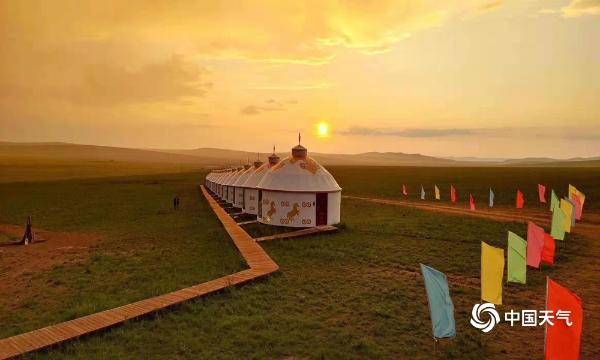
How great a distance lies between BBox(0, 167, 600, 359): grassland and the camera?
7914 mm

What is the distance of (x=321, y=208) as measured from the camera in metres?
21.5

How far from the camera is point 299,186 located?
2119 cm

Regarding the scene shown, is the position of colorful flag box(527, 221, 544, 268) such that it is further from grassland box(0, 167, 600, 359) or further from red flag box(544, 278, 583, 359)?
red flag box(544, 278, 583, 359)

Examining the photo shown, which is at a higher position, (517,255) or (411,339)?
(517,255)

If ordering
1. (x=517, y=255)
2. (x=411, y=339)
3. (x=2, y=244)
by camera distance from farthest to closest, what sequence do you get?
(x=2, y=244)
(x=517, y=255)
(x=411, y=339)

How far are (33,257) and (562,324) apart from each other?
61.6 feet

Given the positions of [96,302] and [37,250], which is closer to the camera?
[96,302]

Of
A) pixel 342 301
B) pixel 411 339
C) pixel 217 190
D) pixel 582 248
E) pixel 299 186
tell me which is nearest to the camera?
pixel 411 339

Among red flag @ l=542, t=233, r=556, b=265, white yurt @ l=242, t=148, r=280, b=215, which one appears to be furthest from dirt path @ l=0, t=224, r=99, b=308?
red flag @ l=542, t=233, r=556, b=265

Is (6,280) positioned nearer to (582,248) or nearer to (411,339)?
(411,339)

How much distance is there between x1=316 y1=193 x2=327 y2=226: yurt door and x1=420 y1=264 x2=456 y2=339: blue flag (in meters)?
14.1

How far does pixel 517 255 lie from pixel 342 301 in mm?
5749

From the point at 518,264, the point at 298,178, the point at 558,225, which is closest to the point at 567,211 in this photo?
the point at 558,225

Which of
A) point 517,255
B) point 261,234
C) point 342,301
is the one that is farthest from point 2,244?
point 517,255
